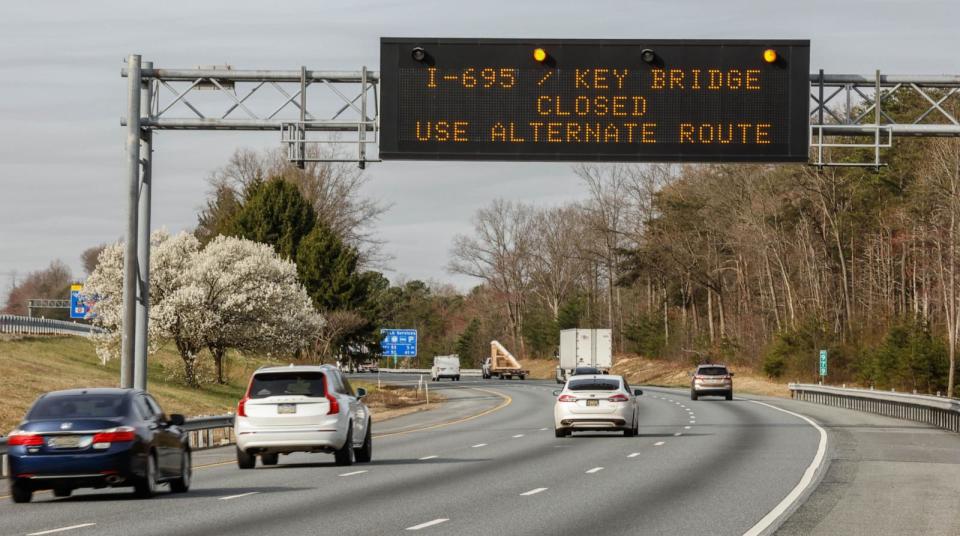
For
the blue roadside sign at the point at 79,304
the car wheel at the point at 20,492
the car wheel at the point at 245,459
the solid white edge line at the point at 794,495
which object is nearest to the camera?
the solid white edge line at the point at 794,495

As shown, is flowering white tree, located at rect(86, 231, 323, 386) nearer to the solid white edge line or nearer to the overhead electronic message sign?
the solid white edge line

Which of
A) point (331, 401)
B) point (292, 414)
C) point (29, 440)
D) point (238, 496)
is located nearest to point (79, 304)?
point (292, 414)

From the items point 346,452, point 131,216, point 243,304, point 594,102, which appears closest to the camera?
point 346,452

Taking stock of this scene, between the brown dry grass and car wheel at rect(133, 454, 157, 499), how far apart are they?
59.4m

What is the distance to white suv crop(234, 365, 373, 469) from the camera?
82.8 ft

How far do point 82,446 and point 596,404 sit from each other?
17.9 metres

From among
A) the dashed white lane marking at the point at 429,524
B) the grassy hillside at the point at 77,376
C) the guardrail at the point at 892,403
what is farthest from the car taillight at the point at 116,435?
the guardrail at the point at 892,403

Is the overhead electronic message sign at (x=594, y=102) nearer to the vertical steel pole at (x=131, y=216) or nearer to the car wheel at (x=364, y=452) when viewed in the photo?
the car wheel at (x=364, y=452)

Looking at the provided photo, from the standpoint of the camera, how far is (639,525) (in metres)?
16.0

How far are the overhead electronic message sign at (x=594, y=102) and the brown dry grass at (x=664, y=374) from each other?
49871 mm

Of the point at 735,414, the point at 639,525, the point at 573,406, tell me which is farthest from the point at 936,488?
the point at 735,414

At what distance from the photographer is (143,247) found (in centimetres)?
3181

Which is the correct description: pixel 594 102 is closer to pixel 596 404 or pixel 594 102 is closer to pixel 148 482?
pixel 596 404

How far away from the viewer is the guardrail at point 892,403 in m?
40.7
